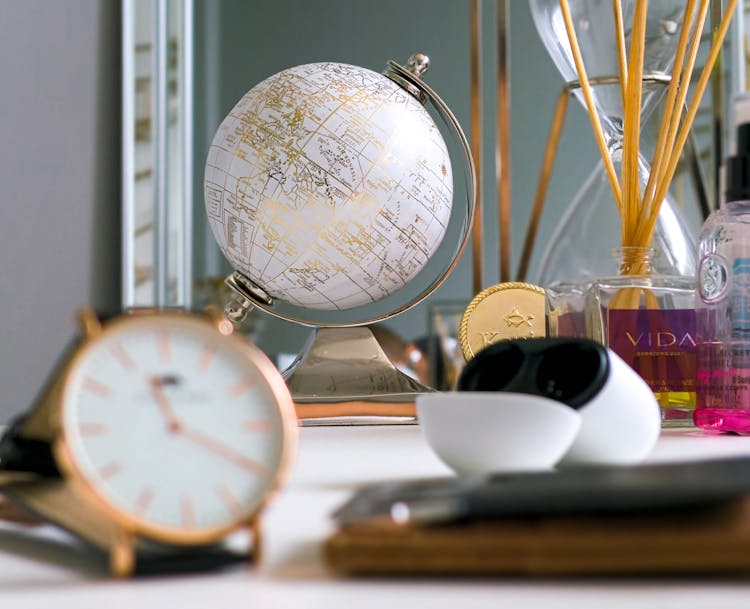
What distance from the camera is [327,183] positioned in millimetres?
883

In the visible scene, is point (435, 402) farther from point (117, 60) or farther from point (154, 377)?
point (117, 60)

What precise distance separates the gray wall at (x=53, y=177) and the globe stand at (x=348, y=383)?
47 cm

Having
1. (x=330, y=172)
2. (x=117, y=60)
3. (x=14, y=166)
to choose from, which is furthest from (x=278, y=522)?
(x=117, y=60)

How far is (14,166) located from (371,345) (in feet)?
1.91

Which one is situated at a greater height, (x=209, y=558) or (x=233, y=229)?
(x=233, y=229)

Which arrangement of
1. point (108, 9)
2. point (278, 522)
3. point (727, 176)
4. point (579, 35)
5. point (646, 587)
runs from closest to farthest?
point (646, 587) → point (278, 522) → point (727, 176) → point (579, 35) → point (108, 9)

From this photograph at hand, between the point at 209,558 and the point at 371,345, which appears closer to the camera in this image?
the point at 209,558

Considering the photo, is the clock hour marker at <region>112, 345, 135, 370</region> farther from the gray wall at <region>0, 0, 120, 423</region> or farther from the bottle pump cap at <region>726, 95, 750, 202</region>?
the gray wall at <region>0, 0, 120, 423</region>

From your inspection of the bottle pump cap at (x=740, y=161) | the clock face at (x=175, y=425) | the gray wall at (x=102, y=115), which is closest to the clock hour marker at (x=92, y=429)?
the clock face at (x=175, y=425)

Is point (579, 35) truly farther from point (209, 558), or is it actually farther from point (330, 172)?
point (209, 558)

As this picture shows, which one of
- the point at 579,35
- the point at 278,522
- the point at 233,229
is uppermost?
the point at 579,35

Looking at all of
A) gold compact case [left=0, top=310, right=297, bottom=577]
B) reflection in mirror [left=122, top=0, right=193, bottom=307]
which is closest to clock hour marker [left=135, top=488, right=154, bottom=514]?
gold compact case [left=0, top=310, right=297, bottom=577]

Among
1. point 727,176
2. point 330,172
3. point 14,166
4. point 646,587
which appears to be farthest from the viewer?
point 14,166

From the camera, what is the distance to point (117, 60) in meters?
1.53
